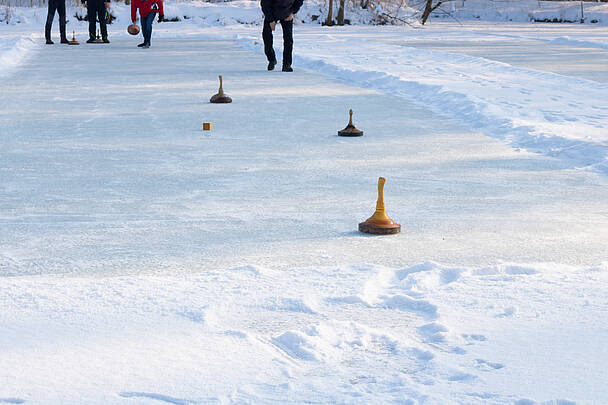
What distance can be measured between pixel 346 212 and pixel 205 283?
169cm

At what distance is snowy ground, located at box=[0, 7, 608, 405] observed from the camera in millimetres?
3107

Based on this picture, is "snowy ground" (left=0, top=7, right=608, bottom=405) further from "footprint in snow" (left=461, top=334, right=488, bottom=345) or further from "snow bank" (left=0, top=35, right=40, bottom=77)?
"snow bank" (left=0, top=35, right=40, bottom=77)

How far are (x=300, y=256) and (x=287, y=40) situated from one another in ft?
38.2

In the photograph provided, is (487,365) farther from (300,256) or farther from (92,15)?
(92,15)

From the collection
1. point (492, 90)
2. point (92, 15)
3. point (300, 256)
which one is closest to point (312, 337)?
point (300, 256)

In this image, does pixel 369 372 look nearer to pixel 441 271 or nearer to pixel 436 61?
pixel 441 271

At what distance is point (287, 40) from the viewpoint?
52.0 ft

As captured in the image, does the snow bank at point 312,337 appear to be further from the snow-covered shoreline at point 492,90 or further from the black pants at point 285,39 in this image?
the black pants at point 285,39

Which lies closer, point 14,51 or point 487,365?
point 487,365

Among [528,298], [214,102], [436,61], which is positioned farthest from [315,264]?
[436,61]

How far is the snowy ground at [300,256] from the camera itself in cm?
311

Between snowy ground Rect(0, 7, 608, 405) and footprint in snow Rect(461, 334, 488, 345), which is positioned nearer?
snowy ground Rect(0, 7, 608, 405)

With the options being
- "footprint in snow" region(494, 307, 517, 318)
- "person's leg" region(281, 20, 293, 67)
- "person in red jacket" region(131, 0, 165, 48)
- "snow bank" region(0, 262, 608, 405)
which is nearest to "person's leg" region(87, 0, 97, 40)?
"person in red jacket" region(131, 0, 165, 48)

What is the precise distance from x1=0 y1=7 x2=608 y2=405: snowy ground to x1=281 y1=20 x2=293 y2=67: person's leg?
15.2ft
